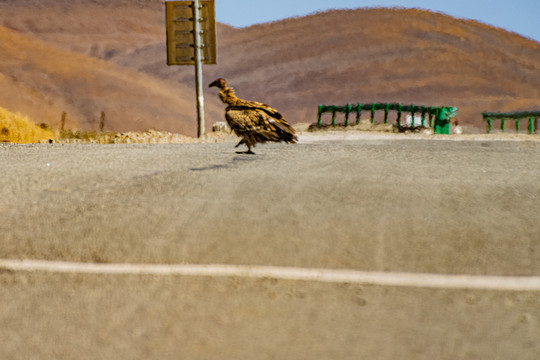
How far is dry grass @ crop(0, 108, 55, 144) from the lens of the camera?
40.4 feet

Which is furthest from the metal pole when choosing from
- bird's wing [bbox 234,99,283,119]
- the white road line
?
the white road line

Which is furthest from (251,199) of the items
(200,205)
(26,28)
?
(26,28)

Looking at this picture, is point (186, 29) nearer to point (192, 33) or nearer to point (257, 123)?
point (192, 33)

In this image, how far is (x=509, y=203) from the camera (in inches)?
208

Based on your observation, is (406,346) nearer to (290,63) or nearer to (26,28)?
(290,63)

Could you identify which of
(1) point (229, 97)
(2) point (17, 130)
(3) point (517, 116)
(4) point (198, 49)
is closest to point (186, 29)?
(4) point (198, 49)

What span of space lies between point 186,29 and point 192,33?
0.20 m

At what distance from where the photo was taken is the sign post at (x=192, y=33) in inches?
627

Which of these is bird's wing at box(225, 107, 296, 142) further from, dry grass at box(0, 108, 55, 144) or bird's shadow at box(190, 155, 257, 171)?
dry grass at box(0, 108, 55, 144)

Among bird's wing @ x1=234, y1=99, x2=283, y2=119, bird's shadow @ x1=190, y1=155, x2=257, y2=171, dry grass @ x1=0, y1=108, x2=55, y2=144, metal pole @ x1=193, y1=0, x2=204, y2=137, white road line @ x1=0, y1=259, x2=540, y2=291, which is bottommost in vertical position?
white road line @ x1=0, y1=259, x2=540, y2=291

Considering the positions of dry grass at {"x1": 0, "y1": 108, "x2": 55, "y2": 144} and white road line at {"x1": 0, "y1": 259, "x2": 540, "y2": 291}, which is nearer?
white road line at {"x1": 0, "y1": 259, "x2": 540, "y2": 291}

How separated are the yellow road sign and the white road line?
12359 millimetres

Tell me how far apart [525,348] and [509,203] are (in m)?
2.39

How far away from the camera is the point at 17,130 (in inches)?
493
